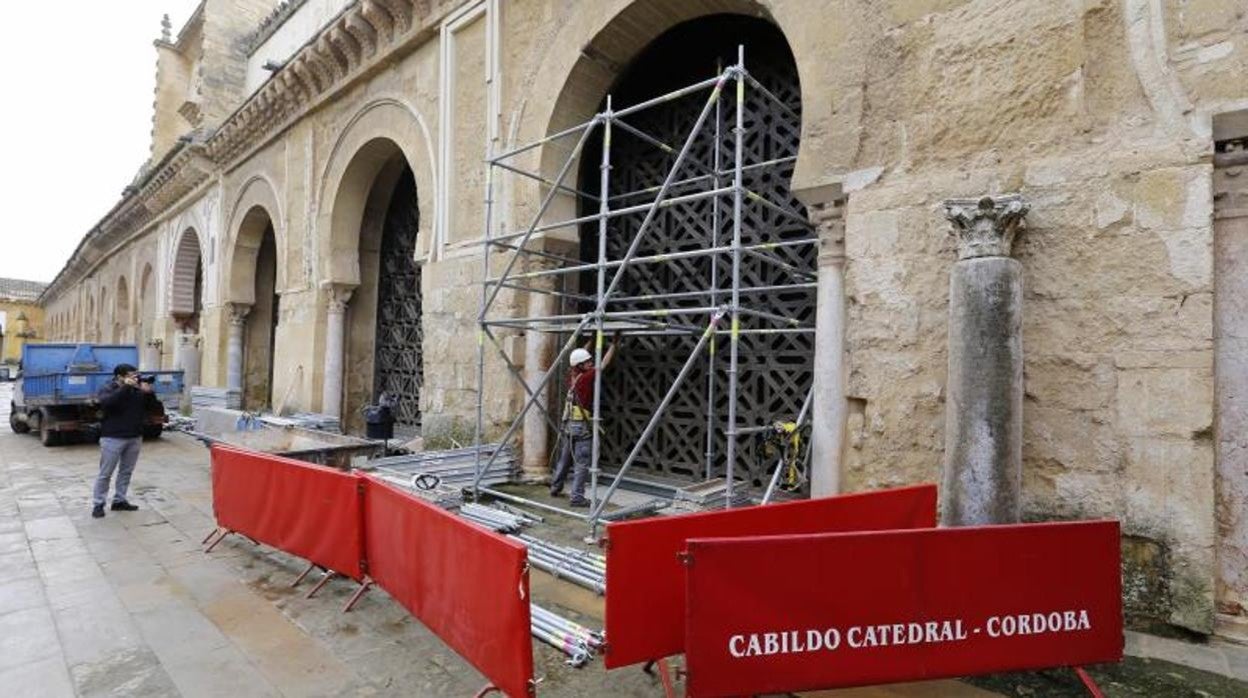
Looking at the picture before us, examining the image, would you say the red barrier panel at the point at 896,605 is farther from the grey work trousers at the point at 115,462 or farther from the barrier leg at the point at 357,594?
the grey work trousers at the point at 115,462

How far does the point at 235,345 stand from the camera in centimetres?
1277

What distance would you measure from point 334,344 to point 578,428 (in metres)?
5.74

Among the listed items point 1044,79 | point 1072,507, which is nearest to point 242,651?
point 1072,507

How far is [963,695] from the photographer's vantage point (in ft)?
8.00

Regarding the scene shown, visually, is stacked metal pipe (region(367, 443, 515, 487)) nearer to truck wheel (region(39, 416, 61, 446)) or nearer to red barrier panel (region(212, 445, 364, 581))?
red barrier panel (region(212, 445, 364, 581))

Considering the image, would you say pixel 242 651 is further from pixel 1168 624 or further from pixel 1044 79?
pixel 1044 79

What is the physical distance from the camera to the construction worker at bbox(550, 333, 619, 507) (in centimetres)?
529

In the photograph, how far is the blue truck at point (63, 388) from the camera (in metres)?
9.83

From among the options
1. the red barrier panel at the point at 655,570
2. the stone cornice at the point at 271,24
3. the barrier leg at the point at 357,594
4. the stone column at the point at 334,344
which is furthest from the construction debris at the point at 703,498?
the stone cornice at the point at 271,24

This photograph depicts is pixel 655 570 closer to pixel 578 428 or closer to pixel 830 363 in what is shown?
pixel 830 363

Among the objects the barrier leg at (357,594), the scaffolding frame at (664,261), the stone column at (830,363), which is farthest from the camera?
the stone column at (830,363)

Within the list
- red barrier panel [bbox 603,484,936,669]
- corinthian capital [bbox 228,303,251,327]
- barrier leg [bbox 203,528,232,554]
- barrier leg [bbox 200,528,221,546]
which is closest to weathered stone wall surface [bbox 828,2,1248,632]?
red barrier panel [bbox 603,484,936,669]

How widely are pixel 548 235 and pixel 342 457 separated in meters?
3.05

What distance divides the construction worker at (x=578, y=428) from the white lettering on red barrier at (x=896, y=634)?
3205 millimetres
